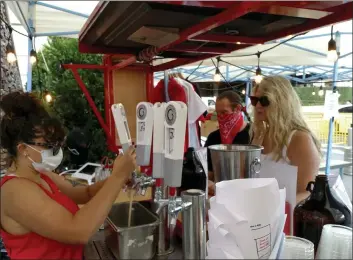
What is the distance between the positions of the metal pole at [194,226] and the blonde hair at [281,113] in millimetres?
726

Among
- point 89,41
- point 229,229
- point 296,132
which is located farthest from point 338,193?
point 89,41

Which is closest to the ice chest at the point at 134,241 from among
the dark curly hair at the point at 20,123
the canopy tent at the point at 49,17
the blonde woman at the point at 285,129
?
the dark curly hair at the point at 20,123

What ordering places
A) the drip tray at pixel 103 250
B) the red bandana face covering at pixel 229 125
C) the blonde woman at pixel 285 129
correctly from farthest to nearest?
the red bandana face covering at pixel 229 125, the blonde woman at pixel 285 129, the drip tray at pixel 103 250

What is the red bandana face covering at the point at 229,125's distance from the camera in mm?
2508

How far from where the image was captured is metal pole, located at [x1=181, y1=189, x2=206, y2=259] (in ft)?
2.93

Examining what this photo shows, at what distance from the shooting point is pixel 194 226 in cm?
90

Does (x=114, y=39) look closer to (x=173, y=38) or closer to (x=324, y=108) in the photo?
(x=173, y=38)

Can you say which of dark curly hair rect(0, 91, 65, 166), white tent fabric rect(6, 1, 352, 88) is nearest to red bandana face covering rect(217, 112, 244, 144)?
white tent fabric rect(6, 1, 352, 88)

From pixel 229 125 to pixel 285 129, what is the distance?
1.00 metres

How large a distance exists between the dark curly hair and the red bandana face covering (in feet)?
5.26

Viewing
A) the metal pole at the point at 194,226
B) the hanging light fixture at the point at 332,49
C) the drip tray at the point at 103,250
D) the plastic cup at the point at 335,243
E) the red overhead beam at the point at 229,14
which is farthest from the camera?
the hanging light fixture at the point at 332,49

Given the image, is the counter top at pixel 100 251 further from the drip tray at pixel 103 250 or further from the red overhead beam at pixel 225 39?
the red overhead beam at pixel 225 39

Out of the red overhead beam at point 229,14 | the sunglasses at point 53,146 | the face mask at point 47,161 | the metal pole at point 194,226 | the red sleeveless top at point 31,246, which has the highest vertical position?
the red overhead beam at point 229,14

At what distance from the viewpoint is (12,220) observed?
1.00 m
